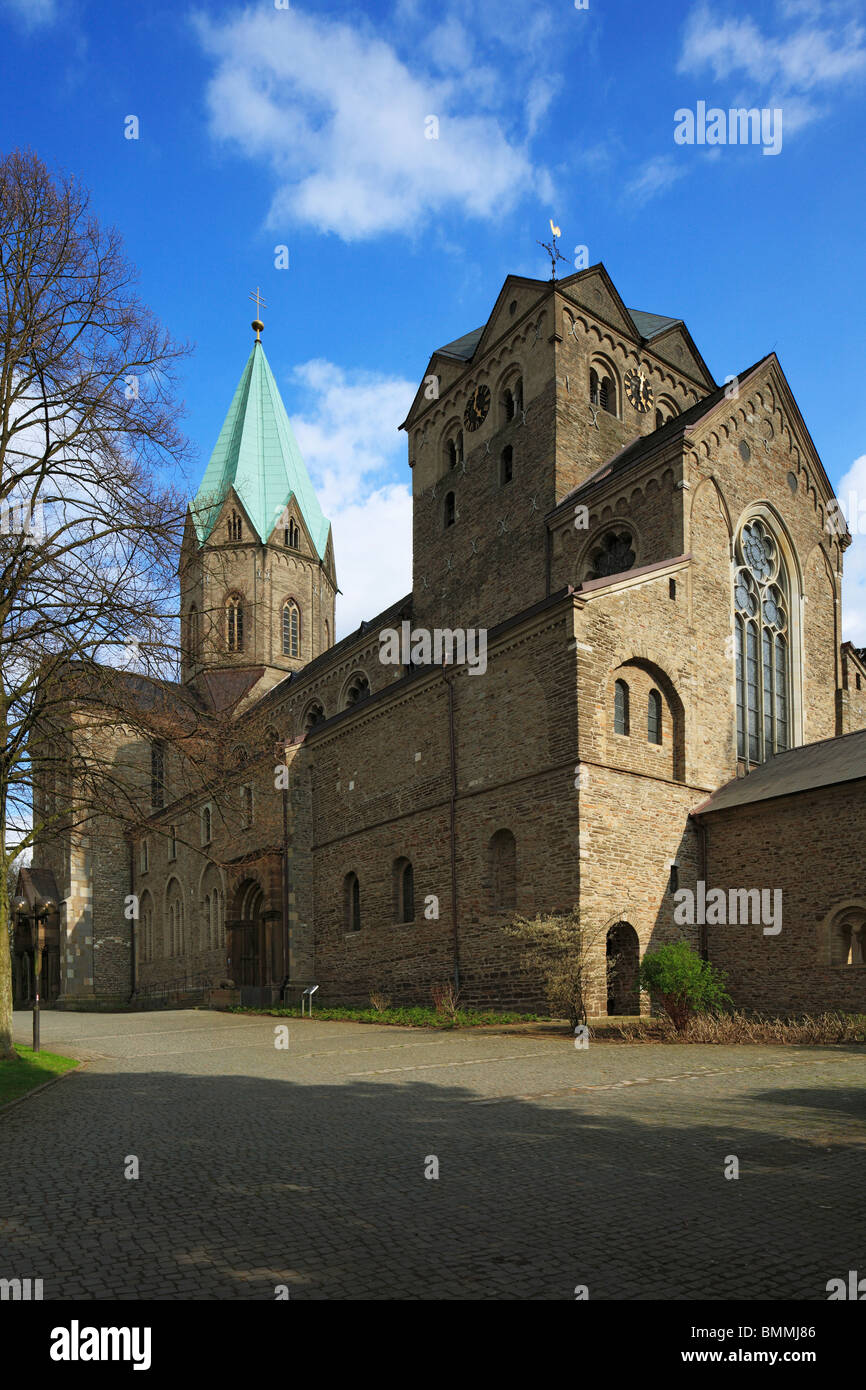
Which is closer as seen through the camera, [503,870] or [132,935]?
[503,870]

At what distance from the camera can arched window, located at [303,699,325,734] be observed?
3843 cm

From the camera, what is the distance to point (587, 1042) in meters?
15.1

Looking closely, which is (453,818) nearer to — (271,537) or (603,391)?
(603,391)

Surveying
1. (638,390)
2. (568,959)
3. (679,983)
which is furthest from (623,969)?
(638,390)

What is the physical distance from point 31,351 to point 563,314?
18959 millimetres

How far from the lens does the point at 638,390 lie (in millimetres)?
30828

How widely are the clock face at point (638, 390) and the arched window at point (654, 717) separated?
12.4m

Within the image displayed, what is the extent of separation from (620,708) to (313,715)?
19.9 metres

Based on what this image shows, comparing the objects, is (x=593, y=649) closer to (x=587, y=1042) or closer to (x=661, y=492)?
(x=661, y=492)

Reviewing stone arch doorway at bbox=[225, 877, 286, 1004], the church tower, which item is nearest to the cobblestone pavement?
stone arch doorway at bbox=[225, 877, 286, 1004]

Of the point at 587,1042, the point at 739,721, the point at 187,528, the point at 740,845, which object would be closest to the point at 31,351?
the point at 187,528

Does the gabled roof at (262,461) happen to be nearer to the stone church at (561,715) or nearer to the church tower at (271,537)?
the church tower at (271,537)

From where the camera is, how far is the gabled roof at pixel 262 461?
167ft
